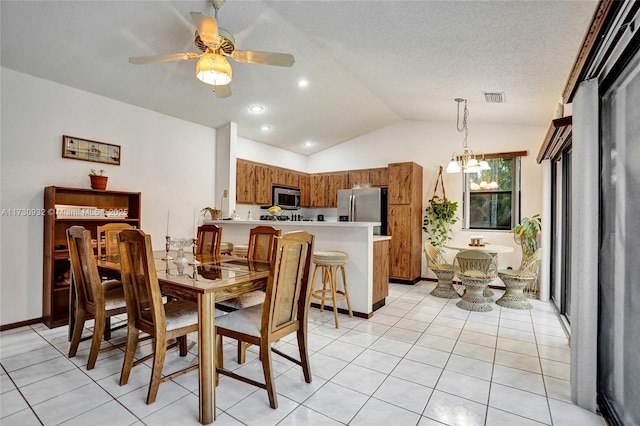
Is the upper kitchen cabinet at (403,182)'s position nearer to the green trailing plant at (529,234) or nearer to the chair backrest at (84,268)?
the green trailing plant at (529,234)

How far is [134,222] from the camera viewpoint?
404 cm

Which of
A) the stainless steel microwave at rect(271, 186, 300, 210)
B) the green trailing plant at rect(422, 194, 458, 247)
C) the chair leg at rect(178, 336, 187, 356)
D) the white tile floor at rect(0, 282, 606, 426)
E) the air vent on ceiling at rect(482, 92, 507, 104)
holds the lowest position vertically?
the white tile floor at rect(0, 282, 606, 426)

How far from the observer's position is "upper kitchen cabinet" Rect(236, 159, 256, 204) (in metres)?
5.49

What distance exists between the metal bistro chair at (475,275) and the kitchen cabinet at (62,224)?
4215 mm

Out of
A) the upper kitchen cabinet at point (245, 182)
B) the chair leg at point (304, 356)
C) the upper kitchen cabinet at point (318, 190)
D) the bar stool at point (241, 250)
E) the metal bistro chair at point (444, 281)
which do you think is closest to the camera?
the chair leg at point (304, 356)

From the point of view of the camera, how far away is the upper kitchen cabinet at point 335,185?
6.61 m

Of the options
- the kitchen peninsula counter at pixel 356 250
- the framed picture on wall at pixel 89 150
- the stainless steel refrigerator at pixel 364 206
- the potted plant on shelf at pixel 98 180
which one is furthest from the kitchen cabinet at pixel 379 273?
the framed picture on wall at pixel 89 150

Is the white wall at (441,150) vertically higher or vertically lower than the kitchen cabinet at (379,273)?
higher

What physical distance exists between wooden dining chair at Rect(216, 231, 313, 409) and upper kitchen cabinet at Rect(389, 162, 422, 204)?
Result: 3.78 m

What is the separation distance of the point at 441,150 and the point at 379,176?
121 cm

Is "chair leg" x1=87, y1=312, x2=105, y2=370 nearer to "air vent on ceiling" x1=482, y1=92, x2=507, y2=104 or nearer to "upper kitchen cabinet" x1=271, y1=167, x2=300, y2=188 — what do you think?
"upper kitchen cabinet" x1=271, y1=167, x2=300, y2=188

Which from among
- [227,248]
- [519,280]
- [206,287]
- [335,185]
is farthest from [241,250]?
[519,280]

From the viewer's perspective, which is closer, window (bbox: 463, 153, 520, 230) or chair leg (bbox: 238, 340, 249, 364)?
chair leg (bbox: 238, 340, 249, 364)

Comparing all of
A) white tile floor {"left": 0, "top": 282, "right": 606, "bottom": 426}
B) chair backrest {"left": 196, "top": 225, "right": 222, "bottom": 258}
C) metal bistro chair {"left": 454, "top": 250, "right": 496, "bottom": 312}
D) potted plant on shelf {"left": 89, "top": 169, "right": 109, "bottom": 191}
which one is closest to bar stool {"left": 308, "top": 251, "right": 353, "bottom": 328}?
white tile floor {"left": 0, "top": 282, "right": 606, "bottom": 426}
